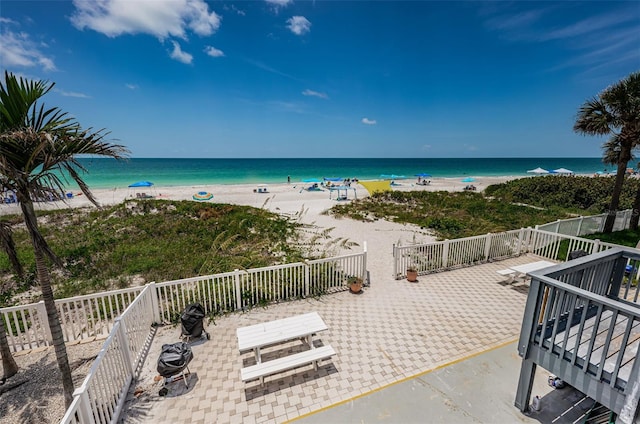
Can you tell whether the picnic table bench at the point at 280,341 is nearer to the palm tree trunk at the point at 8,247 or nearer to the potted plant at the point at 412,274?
→ the palm tree trunk at the point at 8,247

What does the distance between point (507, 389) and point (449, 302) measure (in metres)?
2.81

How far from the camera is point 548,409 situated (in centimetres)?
381

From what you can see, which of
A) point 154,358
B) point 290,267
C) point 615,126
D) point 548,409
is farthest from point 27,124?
point 615,126

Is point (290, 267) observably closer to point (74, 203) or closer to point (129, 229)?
point (129, 229)

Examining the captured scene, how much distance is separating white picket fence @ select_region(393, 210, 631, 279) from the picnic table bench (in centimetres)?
418

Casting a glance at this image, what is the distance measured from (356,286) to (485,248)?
511 cm

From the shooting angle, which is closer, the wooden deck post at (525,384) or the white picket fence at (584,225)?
the wooden deck post at (525,384)

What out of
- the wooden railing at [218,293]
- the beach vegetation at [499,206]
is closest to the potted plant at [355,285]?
the wooden railing at [218,293]

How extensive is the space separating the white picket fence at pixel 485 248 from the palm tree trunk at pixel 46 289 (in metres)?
7.26

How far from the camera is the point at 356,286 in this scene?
7.43 meters

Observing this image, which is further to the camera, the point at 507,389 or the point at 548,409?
the point at 507,389

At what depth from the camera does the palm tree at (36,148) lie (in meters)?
2.97

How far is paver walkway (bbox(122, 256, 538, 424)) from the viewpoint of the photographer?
3.95m

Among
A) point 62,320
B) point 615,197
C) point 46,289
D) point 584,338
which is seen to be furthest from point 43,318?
point 615,197
